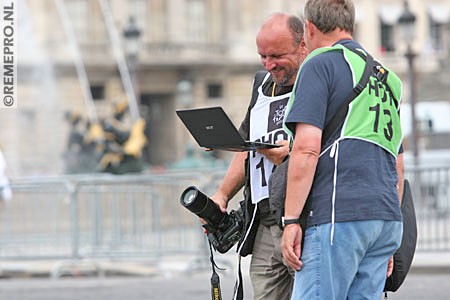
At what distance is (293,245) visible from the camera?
454cm

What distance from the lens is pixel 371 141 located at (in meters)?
4.54

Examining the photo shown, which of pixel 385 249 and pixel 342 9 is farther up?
pixel 342 9

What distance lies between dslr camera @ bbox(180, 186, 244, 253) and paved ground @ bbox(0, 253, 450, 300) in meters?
4.92

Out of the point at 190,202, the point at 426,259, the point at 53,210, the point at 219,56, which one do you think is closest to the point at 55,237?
the point at 53,210

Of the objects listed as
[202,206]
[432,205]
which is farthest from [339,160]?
→ [432,205]

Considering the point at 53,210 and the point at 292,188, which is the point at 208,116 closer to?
the point at 292,188

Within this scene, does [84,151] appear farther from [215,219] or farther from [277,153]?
[277,153]

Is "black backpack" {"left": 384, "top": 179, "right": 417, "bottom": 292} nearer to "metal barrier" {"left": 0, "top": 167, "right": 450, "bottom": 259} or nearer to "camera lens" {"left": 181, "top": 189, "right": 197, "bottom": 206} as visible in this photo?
"camera lens" {"left": 181, "top": 189, "right": 197, "bottom": 206}

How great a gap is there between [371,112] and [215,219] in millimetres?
1013

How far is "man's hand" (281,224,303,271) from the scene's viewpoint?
451cm

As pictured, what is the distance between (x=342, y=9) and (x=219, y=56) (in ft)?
194

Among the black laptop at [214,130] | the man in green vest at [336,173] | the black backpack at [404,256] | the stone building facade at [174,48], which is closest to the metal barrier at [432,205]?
the black backpack at [404,256]

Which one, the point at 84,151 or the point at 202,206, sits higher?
the point at 202,206

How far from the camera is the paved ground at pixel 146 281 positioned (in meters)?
10.9
